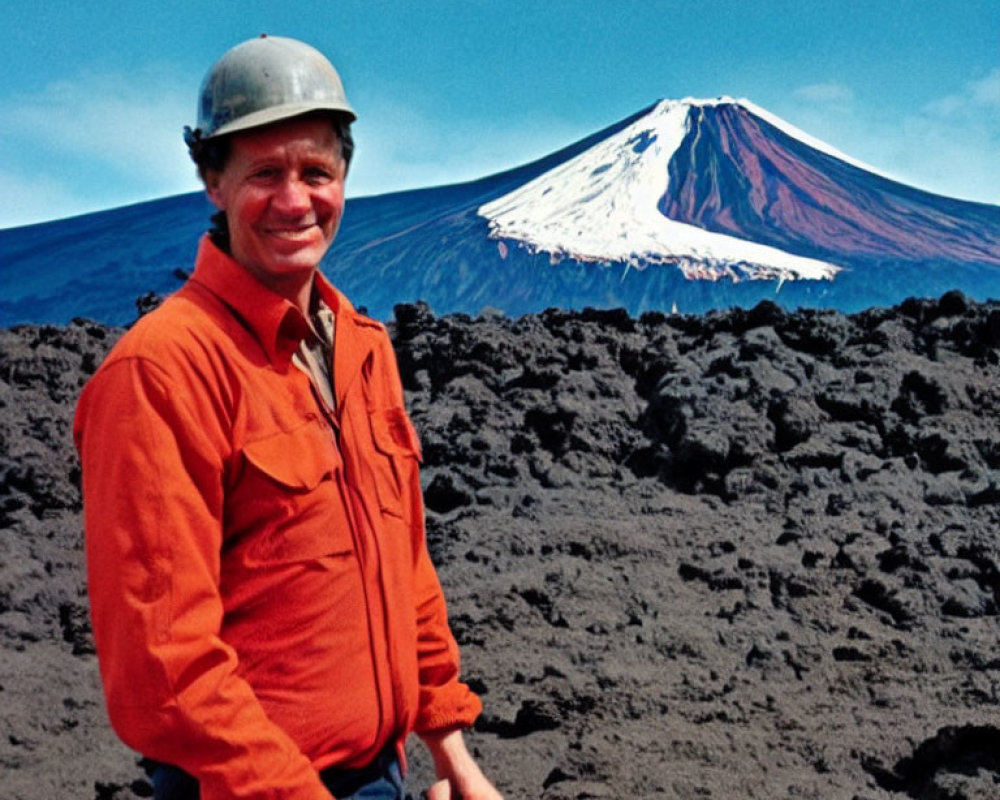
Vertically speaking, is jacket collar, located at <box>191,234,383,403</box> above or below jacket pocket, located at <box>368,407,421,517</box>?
above

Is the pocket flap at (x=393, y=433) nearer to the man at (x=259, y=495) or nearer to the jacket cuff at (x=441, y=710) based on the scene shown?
the man at (x=259, y=495)

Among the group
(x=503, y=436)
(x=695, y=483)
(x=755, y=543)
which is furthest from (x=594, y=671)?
(x=503, y=436)

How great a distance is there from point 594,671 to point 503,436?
2.78m

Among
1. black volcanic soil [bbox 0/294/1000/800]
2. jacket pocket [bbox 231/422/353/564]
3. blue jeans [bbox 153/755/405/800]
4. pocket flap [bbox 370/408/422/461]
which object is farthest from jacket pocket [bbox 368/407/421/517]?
black volcanic soil [bbox 0/294/1000/800]

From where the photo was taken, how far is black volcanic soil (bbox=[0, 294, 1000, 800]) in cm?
375

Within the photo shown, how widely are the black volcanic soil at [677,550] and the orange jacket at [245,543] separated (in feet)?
6.68

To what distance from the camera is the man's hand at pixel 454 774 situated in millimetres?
1748

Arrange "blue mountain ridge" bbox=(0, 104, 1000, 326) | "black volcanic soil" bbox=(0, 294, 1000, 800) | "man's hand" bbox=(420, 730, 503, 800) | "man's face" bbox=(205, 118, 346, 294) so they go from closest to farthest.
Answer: "man's face" bbox=(205, 118, 346, 294) → "man's hand" bbox=(420, 730, 503, 800) → "black volcanic soil" bbox=(0, 294, 1000, 800) → "blue mountain ridge" bbox=(0, 104, 1000, 326)

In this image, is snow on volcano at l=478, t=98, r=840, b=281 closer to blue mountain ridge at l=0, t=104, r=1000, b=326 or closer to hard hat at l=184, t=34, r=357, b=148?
blue mountain ridge at l=0, t=104, r=1000, b=326

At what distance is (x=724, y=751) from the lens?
3.71 m

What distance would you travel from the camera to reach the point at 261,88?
4.70 ft

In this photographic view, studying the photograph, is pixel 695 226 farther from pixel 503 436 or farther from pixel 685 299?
pixel 503 436

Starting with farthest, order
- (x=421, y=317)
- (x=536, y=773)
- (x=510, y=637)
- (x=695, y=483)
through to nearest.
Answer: (x=421, y=317) < (x=695, y=483) < (x=510, y=637) < (x=536, y=773)

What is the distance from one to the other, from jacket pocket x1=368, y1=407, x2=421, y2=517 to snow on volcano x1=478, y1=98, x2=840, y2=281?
30.7 ft
